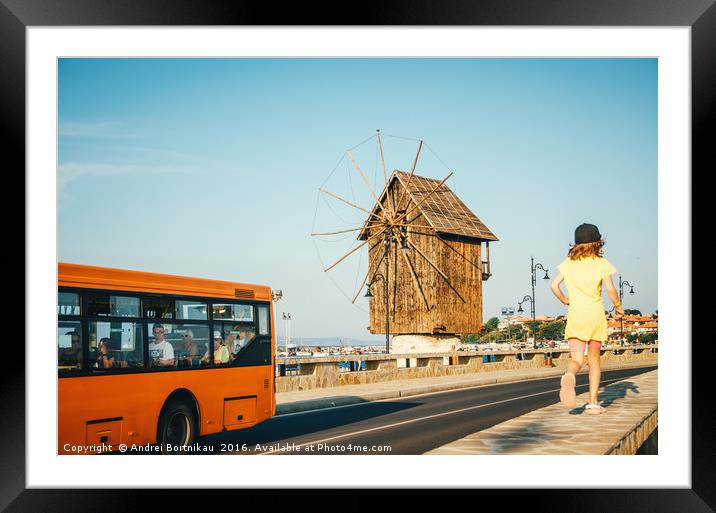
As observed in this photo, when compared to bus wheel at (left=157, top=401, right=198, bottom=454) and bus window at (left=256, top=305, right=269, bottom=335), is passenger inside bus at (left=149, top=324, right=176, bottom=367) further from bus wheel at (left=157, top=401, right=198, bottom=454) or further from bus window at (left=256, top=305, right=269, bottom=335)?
bus window at (left=256, top=305, right=269, bottom=335)

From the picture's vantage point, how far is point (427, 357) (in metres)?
30.0

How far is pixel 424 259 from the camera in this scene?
139ft

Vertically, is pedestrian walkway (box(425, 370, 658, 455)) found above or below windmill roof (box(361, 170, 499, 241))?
below

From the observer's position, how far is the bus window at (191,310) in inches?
424

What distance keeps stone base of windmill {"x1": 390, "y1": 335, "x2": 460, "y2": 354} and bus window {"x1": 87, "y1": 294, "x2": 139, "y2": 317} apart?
31473 mm

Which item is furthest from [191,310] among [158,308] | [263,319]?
[263,319]

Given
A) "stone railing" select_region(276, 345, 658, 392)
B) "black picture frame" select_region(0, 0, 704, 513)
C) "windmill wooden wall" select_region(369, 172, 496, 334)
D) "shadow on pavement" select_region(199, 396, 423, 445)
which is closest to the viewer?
"black picture frame" select_region(0, 0, 704, 513)

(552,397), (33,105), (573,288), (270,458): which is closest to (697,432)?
(573,288)

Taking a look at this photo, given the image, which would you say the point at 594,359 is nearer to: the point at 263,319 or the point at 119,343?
the point at 263,319

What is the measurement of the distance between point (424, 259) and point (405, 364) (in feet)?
39.6

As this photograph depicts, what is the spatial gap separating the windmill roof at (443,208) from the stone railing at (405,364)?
8135 mm

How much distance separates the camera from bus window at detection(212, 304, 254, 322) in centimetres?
1155

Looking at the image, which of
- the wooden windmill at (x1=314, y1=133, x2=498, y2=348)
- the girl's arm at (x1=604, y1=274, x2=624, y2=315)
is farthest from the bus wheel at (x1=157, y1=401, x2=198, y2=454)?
the wooden windmill at (x1=314, y1=133, x2=498, y2=348)
